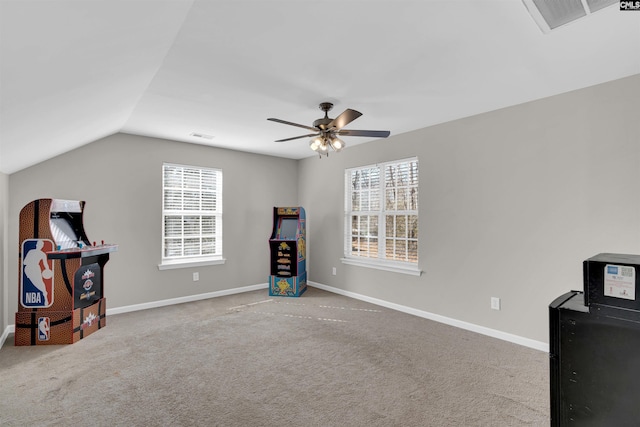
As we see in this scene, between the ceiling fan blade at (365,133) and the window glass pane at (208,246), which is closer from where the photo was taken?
the ceiling fan blade at (365,133)

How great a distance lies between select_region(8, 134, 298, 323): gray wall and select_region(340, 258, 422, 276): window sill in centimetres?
172

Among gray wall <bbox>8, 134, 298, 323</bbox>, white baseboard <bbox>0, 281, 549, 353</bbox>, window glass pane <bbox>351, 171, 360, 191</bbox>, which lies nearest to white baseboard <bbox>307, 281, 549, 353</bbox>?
white baseboard <bbox>0, 281, 549, 353</bbox>

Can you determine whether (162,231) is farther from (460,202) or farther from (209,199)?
(460,202)

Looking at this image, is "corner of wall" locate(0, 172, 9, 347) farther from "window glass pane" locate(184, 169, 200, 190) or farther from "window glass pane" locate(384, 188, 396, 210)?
"window glass pane" locate(384, 188, 396, 210)

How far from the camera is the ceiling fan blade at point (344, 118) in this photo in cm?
256

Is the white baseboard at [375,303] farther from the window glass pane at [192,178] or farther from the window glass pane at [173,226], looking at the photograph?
the window glass pane at [192,178]

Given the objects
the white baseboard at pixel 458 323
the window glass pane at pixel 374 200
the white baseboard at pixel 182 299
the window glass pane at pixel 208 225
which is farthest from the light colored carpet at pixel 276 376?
the window glass pane at pixel 374 200

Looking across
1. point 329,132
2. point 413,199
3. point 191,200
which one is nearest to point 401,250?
point 413,199

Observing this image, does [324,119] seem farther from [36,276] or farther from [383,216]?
[36,276]

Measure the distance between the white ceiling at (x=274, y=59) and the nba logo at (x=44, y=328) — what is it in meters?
1.62

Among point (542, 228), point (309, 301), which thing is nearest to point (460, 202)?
point (542, 228)

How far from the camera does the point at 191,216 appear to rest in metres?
4.97

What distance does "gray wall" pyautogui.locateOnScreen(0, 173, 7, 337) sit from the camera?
3.27 meters

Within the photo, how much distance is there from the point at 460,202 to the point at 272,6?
3.03m
